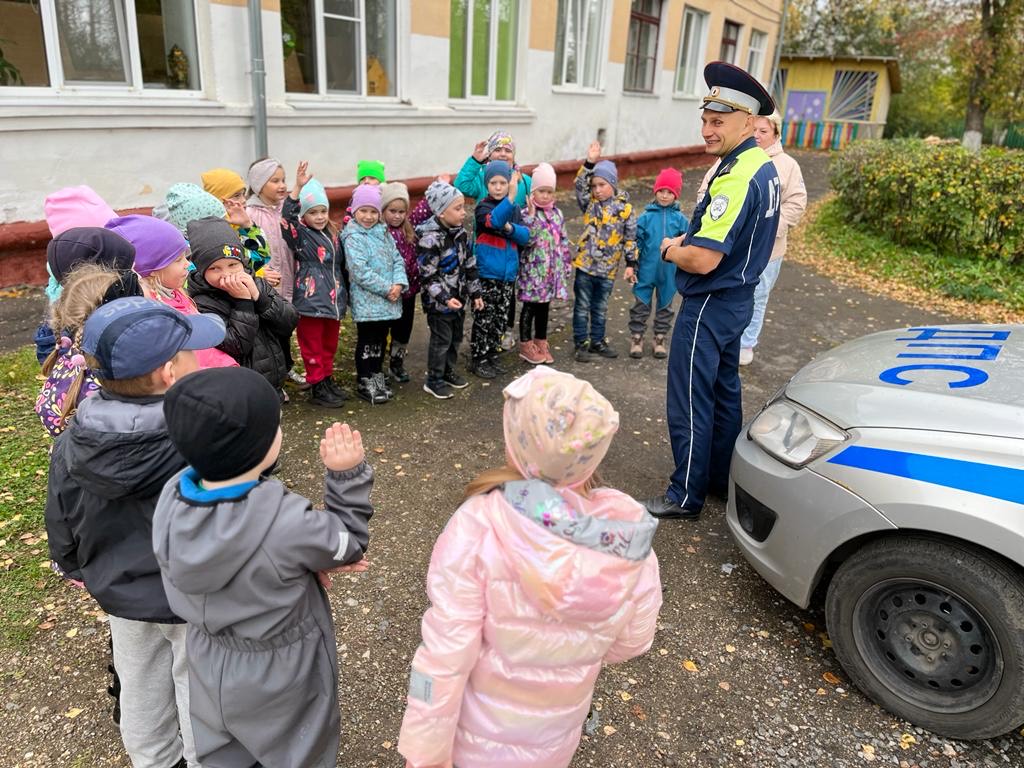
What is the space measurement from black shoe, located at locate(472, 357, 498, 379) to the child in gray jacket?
3.82 meters

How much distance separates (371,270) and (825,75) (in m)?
31.9

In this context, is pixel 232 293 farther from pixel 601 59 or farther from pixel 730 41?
pixel 730 41

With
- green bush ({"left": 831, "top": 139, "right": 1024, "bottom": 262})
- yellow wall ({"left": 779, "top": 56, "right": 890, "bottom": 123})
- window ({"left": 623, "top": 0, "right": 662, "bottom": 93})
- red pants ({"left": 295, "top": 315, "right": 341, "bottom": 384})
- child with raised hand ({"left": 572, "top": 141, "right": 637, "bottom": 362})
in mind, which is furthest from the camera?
yellow wall ({"left": 779, "top": 56, "right": 890, "bottom": 123})

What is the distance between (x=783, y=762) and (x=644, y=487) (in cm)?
193

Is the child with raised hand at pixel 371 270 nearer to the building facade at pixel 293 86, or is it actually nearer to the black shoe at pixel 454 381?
the black shoe at pixel 454 381

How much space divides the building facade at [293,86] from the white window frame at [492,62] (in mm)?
22

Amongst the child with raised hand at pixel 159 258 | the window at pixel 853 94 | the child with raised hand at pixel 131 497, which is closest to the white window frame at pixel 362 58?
the child with raised hand at pixel 159 258

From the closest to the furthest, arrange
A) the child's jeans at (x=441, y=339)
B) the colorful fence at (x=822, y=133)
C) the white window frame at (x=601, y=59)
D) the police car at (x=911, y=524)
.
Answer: the police car at (x=911, y=524)
the child's jeans at (x=441, y=339)
the white window frame at (x=601, y=59)
the colorful fence at (x=822, y=133)

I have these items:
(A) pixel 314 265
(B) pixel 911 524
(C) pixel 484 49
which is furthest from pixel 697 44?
(B) pixel 911 524

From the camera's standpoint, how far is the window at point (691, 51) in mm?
17906

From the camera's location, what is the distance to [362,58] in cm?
917

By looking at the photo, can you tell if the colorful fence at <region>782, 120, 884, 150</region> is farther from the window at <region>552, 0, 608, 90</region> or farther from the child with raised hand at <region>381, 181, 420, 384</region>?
the child with raised hand at <region>381, 181, 420, 384</region>

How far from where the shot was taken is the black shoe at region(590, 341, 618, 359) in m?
6.33

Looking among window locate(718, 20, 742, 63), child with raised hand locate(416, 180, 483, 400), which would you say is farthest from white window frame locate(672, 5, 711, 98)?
child with raised hand locate(416, 180, 483, 400)
